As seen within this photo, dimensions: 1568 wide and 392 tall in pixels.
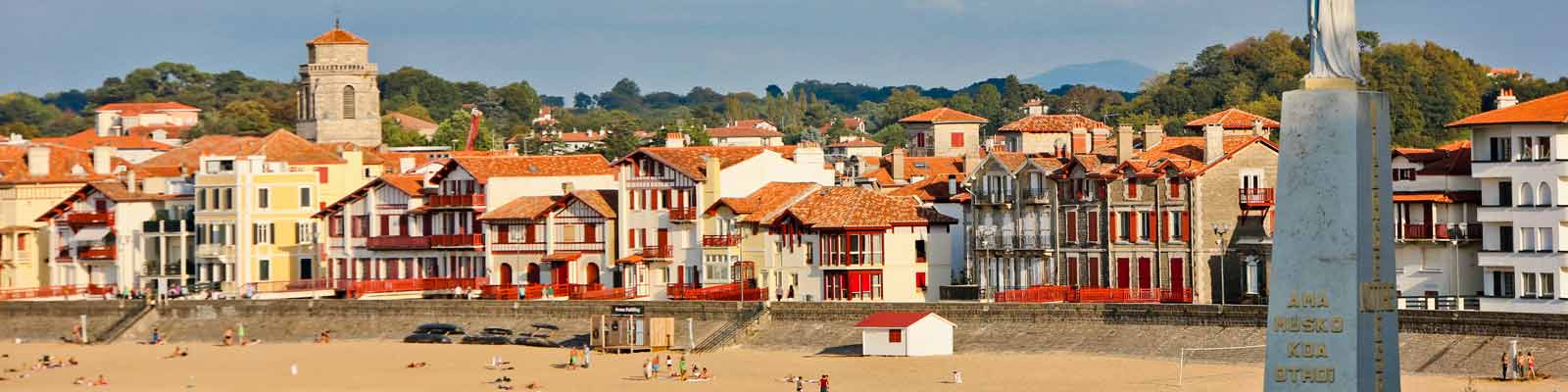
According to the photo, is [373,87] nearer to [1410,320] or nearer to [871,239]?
[871,239]

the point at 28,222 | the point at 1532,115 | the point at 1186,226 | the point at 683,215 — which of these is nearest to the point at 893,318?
the point at 1186,226

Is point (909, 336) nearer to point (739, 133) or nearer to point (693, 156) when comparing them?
point (693, 156)

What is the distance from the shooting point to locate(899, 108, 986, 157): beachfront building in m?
134

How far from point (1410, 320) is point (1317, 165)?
2997 centimetres

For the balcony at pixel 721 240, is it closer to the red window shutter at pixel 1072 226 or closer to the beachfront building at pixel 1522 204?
the red window shutter at pixel 1072 226

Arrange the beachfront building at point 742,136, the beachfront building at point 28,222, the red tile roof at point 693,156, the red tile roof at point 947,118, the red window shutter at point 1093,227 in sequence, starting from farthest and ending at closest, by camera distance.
A: the beachfront building at point 742,136 → the red tile roof at point 947,118 → the beachfront building at point 28,222 → the red tile roof at point 693,156 → the red window shutter at point 1093,227

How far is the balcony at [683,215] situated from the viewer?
89.9 m

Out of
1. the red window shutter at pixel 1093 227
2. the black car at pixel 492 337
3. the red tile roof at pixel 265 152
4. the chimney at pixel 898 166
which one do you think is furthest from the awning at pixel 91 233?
the red window shutter at pixel 1093 227

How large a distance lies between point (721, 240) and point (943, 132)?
4860cm

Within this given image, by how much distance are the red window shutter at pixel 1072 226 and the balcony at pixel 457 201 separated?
2513cm

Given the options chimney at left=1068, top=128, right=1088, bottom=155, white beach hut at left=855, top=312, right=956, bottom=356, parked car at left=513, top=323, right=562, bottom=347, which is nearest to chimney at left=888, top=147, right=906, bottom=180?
chimney at left=1068, top=128, right=1088, bottom=155

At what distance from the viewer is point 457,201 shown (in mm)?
97812

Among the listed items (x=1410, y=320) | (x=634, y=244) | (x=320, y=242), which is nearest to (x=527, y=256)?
(x=634, y=244)

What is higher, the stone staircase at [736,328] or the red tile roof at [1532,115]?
the red tile roof at [1532,115]
